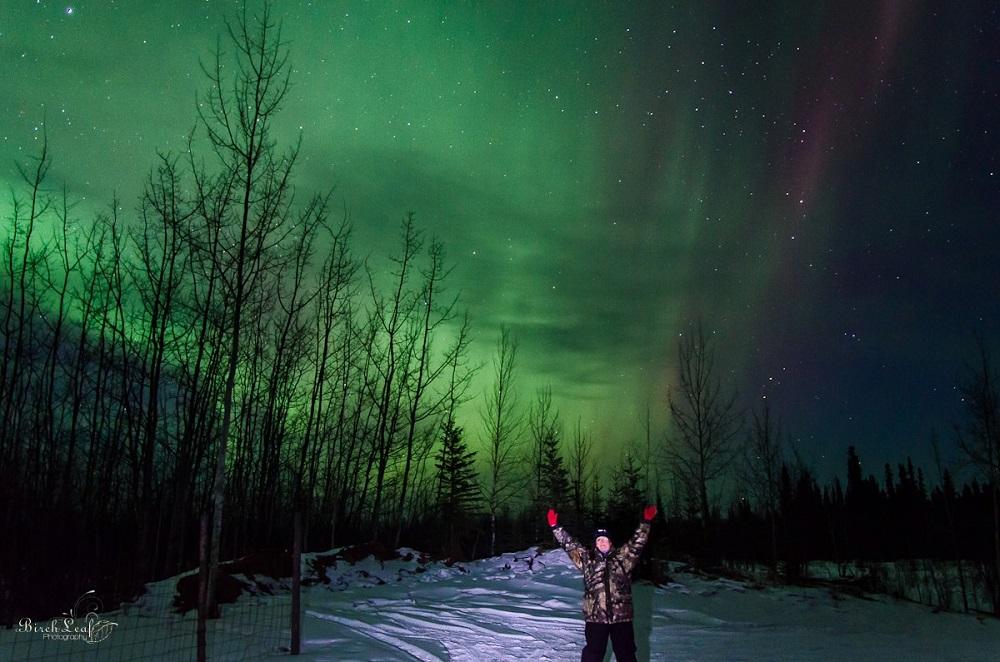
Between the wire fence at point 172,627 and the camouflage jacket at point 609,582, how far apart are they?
3.83 metres

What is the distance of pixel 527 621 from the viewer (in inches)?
535

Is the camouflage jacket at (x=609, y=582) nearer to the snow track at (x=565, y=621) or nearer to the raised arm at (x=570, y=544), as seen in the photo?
the raised arm at (x=570, y=544)

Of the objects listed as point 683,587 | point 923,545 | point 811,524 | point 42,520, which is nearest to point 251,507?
point 42,520

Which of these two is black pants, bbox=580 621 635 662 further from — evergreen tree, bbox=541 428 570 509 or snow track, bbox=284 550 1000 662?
evergreen tree, bbox=541 428 570 509

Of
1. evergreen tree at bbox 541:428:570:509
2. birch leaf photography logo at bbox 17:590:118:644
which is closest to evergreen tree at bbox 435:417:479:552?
evergreen tree at bbox 541:428:570:509

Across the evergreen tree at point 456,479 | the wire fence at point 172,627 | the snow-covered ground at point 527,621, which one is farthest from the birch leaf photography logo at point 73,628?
the evergreen tree at point 456,479

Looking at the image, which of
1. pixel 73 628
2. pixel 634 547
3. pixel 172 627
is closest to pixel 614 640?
pixel 634 547

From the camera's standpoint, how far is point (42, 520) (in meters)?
15.8

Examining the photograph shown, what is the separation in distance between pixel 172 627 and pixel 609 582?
7.66 meters

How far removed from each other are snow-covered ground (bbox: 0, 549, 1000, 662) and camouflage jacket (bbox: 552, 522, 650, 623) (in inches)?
122

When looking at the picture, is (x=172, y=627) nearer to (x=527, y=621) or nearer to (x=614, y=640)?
(x=527, y=621)

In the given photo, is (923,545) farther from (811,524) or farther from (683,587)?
(683,587)

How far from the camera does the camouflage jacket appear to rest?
7.07m

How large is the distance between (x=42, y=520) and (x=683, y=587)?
58.0 ft
